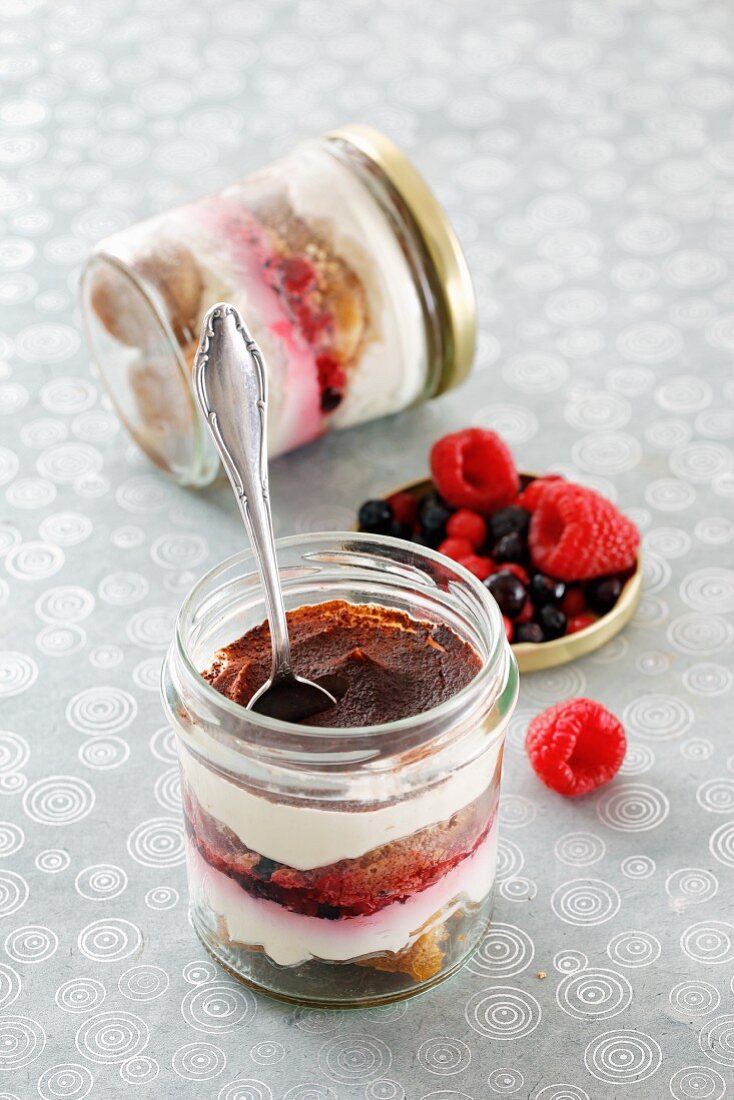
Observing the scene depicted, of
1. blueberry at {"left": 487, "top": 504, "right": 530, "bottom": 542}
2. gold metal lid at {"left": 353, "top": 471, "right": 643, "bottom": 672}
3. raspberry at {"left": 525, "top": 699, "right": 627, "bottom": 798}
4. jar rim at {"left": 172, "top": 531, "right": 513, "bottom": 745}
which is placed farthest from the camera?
blueberry at {"left": 487, "top": 504, "right": 530, "bottom": 542}

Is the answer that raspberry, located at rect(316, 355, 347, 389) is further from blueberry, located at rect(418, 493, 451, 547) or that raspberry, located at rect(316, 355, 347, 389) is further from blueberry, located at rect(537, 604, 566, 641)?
blueberry, located at rect(537, 604, 566, 641)

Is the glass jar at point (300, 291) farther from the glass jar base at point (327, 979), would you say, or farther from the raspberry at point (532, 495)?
the glass jar base at point (327, 979)

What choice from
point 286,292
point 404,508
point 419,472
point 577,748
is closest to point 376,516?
point 404,508

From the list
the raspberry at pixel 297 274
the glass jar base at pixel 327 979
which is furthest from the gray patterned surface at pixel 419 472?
the raspberry at pixel 297 274

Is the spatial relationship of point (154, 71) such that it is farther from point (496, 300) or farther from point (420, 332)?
point (420, 332)

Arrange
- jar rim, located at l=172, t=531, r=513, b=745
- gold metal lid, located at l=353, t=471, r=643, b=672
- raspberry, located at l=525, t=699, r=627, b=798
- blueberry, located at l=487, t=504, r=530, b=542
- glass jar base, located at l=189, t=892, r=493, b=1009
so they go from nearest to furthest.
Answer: jar rim, located at l=172, t=531, r=513, b=745 < glass jar base, located at l=189, t=892, r=493, b=1009 < raspberry, located at l=525, t=699, r=627, b=798 < gold metal lid, located at l=353, t=471, r=643, b=672 < blueberry, located at l=487, t=504, r=530, b=542

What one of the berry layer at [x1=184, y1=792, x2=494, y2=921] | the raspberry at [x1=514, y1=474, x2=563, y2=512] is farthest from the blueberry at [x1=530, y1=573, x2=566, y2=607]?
the berry layer at [x1=184, y1=792, x2=494, y2=921]

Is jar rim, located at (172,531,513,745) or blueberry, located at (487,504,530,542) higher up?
jar rim, located at (172,531,513,745)

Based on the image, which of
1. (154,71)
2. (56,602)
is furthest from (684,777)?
(154,71)
